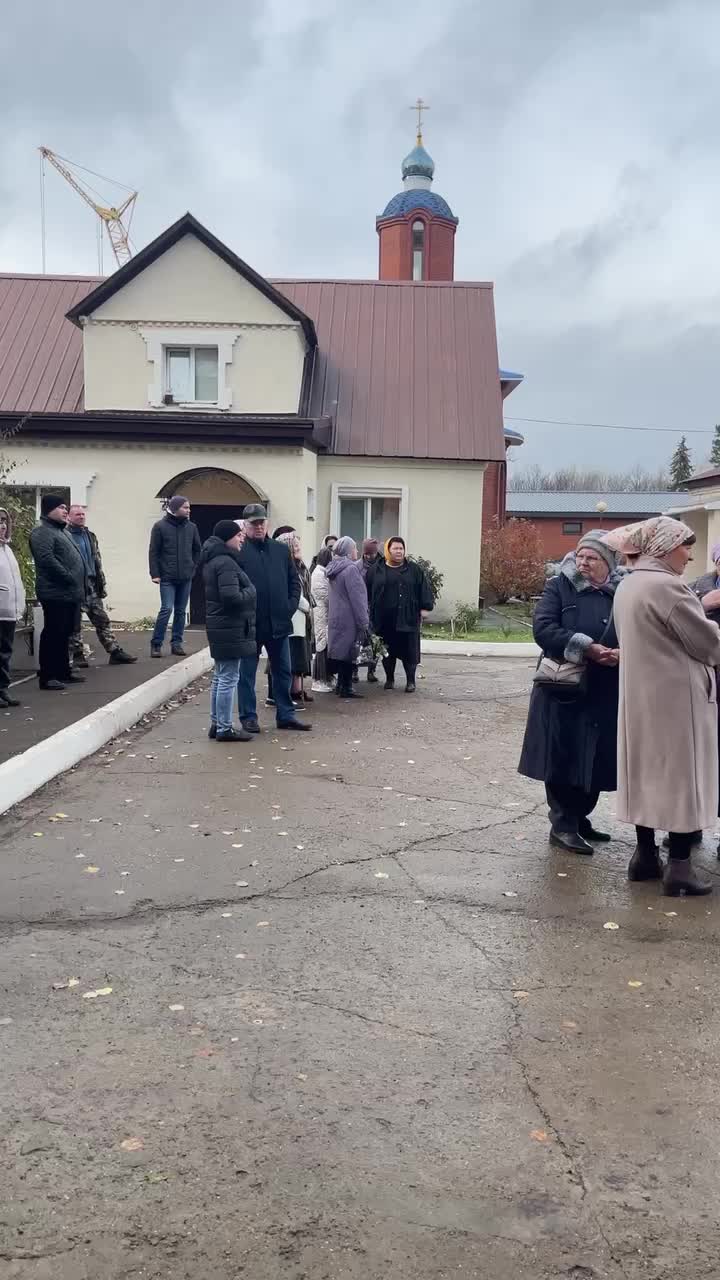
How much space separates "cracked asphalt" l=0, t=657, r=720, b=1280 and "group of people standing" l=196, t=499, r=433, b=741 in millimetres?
2224

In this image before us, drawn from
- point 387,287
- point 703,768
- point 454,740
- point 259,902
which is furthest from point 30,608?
point 387,287

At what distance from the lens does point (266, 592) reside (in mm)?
9328

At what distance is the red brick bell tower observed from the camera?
131 feet

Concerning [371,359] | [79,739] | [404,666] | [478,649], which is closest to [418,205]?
[371,359]

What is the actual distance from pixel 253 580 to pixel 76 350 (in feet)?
48.2

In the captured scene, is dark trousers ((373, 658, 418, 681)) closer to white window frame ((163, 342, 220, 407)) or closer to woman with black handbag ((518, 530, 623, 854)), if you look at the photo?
woman with black handbag ((518, 530, 623, 854))

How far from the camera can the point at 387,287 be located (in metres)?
24.6

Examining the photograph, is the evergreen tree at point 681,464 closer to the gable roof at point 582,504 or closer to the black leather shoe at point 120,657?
the gable roof at point 582,504

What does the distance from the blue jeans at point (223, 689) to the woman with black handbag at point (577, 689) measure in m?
3.39

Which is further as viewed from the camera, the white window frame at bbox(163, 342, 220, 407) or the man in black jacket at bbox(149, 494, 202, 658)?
the white window frame at bbox(163, 342, 220, 407)

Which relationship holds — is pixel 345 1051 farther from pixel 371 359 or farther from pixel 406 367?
pixel 371 359

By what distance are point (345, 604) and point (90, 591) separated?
3.04 m

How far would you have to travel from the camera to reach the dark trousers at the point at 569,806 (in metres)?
6.18

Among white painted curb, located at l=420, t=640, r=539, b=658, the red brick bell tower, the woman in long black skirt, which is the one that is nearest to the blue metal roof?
the red brick bell tower
